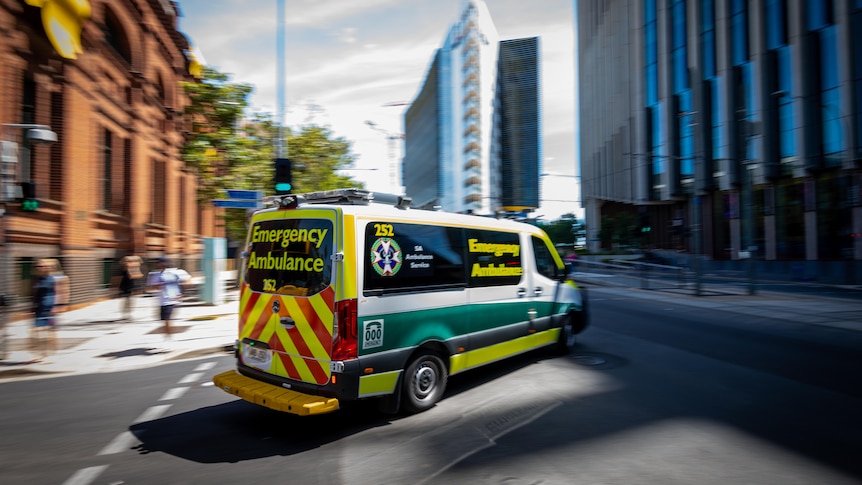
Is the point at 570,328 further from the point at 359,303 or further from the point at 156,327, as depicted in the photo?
the point at 156,327

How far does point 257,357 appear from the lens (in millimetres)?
5133

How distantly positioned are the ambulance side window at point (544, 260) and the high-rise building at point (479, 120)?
81.8 m

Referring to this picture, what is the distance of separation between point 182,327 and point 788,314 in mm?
14764

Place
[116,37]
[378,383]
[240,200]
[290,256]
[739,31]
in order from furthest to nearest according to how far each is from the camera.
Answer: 1. [739,31]
2. [116,37]
3. [240,200]
4. [290,256]
5. [378,383]

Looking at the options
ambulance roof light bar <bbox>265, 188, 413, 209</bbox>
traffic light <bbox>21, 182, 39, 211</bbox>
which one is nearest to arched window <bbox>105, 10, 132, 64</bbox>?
traffic light <bbox>21, 182, 39, 211</bbox>

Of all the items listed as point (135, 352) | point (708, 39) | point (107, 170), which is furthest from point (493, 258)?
point (708, 39)

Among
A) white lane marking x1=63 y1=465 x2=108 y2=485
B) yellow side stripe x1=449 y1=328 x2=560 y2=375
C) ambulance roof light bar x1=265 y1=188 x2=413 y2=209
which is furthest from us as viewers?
yellow side stripe x1=449 y1=328 x2=560 y2=375

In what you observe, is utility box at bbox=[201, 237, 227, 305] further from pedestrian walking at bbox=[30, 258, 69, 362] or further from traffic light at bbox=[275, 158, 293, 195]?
pedestrian walking at bbox=[30, 258, 69, 362]

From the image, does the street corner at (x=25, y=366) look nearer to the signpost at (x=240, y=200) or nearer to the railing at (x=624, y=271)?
the signpost at (x=240, y=200)

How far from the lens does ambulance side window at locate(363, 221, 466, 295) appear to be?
4.82m

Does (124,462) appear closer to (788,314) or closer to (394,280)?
(394,280)

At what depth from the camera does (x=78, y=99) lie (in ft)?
49.4

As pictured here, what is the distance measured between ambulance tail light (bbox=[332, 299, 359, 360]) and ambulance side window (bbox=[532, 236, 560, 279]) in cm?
352

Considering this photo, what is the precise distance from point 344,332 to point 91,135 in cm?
1565
